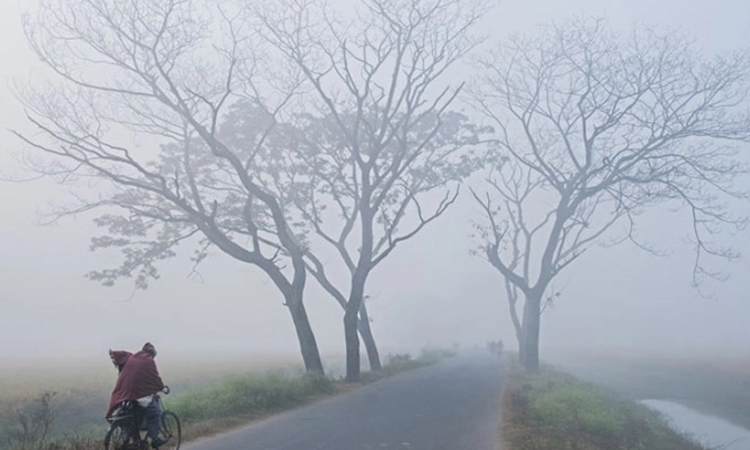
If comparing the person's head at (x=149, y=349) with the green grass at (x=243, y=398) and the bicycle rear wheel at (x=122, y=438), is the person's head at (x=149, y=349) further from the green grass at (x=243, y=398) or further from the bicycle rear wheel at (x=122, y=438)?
the green grass at (x=243, y=398)

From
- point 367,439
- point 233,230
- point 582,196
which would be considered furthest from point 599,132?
point 367,439

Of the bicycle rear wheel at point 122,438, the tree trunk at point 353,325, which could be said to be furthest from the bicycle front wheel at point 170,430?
the tree trunk at point 353,325

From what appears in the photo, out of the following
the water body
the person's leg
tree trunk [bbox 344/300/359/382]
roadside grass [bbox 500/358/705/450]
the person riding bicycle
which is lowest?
the water body

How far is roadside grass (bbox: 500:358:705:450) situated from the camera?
14.7m

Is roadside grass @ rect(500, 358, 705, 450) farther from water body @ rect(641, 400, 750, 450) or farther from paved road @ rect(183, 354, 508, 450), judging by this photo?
water body @ rect(641, 400, 750, 450)

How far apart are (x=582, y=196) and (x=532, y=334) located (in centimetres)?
657

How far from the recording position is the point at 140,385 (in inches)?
439

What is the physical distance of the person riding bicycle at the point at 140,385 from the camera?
1107 cm

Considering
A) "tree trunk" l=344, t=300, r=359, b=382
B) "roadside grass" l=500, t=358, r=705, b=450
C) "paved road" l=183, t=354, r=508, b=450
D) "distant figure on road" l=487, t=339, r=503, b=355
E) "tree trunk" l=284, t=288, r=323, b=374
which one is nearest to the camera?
"paved road" l=183, t=354, r=508, b=450

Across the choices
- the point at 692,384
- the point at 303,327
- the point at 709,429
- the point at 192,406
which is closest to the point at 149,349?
the point at 192,406

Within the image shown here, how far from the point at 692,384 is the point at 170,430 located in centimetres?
3332

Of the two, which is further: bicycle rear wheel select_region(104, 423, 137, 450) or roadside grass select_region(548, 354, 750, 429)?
roadside grass select_region(548, 354, 750, 429)

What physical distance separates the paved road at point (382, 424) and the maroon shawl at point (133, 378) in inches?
78.4

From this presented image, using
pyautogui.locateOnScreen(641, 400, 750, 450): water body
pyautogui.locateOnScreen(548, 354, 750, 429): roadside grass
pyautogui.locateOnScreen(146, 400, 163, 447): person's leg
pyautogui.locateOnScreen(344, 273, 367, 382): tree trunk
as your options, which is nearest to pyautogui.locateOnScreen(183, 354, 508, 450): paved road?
pyautogui.locateOnScreen(146, 400, 163, 447): person's leg
